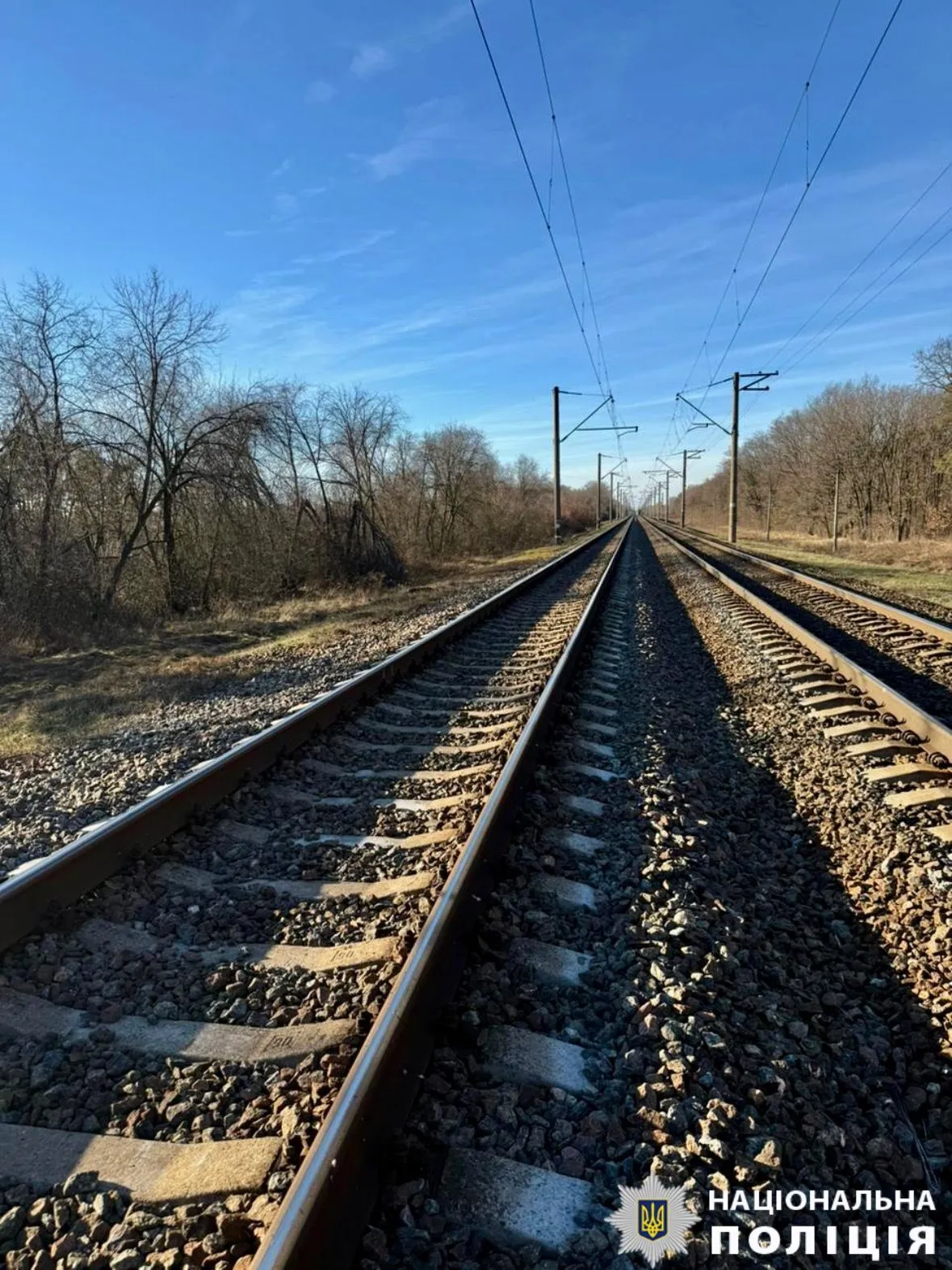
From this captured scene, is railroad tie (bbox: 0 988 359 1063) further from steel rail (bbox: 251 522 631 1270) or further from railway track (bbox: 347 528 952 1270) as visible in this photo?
railway track (bbox: 347 528 952 1270)

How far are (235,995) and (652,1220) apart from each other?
5.15 ft

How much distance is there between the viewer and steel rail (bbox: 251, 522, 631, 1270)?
5.19 ft

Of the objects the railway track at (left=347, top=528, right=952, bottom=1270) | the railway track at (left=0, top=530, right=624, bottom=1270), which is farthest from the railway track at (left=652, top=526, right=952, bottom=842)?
the railway track at (left=0, top=530, right=624, bottom=1270)

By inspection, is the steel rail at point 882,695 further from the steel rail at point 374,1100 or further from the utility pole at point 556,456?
the utility pole at point 556,456

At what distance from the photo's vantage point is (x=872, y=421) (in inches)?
2178

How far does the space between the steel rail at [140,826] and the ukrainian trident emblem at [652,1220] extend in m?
2.42

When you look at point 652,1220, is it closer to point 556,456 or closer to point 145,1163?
point 145,1163

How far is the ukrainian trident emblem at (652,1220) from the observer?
171 cm

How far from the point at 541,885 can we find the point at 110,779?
3.20 meters

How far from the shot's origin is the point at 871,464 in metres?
54.7

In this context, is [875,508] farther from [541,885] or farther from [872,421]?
[541,885]

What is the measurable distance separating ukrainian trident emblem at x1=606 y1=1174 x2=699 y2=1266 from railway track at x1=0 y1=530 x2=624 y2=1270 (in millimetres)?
603

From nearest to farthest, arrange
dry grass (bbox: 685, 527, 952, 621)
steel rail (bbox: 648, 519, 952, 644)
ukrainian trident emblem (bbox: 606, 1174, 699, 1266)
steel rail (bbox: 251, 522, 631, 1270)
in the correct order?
steel rail (bbox: 251, 522, 631, 1270), ukrainian trident emblem (bbox: 606, 1174, 699, 1266), steel rail (bbox: 648, 519, 952, 644), dry grass (bbox: 685, 527, 952, 621)

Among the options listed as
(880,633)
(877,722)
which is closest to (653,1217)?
(877,722)
